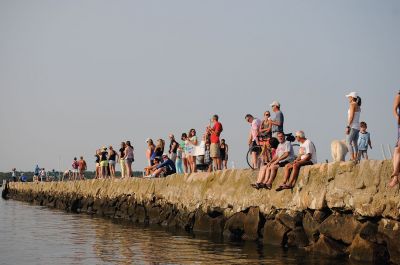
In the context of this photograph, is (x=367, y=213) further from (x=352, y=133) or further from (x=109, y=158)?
(x=109, y=158)

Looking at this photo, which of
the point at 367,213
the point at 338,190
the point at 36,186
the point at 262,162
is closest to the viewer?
the point at 367,213

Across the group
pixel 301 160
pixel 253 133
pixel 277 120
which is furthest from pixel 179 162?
pixel 301 160

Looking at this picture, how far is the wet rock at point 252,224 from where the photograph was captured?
16.0m

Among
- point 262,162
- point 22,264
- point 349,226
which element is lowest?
point 22,264

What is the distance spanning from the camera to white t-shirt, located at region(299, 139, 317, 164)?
1467 cm

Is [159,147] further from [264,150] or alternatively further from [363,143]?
[363,143]

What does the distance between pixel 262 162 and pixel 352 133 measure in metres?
4.04

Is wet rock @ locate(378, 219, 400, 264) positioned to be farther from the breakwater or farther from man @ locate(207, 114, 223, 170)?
man @ locate(207, 114, 223, 170)

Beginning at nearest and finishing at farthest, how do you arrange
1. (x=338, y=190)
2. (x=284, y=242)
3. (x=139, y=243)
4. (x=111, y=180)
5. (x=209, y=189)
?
(x=338, y=190), (x=284, y=242), (x=139, y=243), (x=209, y=189), (x=111, y=180)

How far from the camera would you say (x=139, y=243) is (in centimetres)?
1622

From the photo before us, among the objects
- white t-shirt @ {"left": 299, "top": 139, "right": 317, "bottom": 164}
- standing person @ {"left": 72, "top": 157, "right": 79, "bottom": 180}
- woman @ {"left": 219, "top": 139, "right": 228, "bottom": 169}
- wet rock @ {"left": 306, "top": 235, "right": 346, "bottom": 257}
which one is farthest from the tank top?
standing person @ {"left": 72, "top": 157, "right": 79, "bottom": 180}

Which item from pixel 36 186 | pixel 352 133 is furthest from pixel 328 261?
pixel 36 186

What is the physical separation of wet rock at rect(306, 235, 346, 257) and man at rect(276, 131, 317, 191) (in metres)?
1.99

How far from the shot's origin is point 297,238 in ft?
46.9
